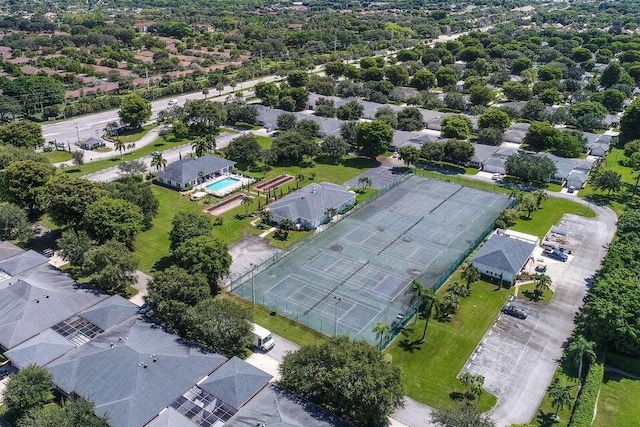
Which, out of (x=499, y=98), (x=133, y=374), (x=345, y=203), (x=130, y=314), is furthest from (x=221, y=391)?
(x=499, y=98)

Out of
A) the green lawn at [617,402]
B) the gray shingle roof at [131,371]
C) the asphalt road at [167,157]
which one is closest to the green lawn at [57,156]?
the asphalt road at [167,157]

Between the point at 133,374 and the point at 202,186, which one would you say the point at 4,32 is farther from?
the point at 133,374

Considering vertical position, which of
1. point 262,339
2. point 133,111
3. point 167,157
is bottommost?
point 167,157

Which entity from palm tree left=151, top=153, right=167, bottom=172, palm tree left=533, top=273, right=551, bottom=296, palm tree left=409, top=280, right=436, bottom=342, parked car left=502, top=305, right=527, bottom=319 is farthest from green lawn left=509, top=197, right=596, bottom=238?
palm tree left=151, top=153, right=167, bottom=172

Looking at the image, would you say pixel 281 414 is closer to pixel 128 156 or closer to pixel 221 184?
pixel 221 184

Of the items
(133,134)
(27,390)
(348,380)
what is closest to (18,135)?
(133,134)

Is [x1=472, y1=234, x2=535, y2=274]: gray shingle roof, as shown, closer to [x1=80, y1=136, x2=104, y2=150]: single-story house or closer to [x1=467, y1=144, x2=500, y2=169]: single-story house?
[x1=467, y1=144, x2=500, y2=169]: single-story house

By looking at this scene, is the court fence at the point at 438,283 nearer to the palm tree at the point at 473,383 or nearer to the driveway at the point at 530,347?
the driveway at the point at 530,347
